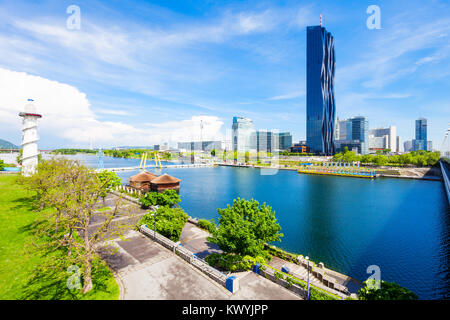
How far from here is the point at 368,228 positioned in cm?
3194

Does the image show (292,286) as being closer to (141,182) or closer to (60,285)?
(60,285)

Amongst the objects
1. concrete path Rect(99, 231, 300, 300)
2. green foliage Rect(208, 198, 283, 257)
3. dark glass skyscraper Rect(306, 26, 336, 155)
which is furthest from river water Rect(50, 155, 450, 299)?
dark glass skyscraper Rect(306, 26, 336, 155)

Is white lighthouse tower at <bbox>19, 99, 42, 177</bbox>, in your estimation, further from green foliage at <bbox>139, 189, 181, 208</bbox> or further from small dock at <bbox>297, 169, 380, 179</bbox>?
small dock at <bbox>297, 169, 380, 179</bbox>

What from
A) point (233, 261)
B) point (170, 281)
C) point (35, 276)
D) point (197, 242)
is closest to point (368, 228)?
point (233, 261)

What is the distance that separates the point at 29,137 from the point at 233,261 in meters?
63.1

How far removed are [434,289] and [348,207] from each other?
26.6m

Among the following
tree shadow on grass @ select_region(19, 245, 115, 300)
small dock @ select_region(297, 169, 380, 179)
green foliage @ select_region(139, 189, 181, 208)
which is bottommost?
small dock @ select_region(297, 169, 380, 179)

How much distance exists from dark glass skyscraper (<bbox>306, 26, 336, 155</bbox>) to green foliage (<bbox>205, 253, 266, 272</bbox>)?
18363 cm

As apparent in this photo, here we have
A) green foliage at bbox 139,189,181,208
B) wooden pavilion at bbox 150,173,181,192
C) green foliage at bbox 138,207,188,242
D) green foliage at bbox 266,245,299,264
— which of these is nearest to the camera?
green foliage at bbox 266,245,299,264

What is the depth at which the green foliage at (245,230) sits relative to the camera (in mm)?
17016

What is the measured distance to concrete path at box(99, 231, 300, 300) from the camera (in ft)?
42.6

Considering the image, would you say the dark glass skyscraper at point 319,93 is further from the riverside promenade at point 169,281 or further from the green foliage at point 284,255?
the riverside promenade at point 169,281

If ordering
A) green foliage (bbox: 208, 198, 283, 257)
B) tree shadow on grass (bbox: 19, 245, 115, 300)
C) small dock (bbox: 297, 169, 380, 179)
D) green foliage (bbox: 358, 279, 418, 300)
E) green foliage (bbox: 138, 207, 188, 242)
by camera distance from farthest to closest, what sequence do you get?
small dock (bbox: 297, 169, 380, 179) → green foliage (bbox: 138, 207, 188, 242) → green foliage (bbox: 208, 198, 283, 257) → tree shadow on grass (bbox: 19, 245, 115, 300) → green foliage (bbox: 358, 279, 418, 300)
